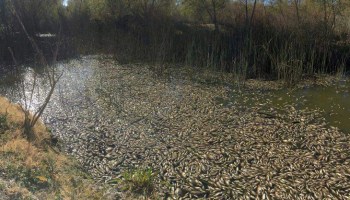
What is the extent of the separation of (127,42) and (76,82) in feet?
21.5

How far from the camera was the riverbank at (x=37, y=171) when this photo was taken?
3.94 metres

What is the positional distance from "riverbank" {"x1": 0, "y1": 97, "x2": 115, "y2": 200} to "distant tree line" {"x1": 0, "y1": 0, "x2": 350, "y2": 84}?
374cm

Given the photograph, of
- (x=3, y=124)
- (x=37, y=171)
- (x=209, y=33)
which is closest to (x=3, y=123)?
(x=3, y=124)

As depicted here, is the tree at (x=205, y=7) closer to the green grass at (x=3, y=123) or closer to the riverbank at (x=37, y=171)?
the green grass at (x=3, y=123)

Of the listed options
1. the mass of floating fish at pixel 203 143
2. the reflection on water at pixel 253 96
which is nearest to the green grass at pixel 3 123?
the mass of floating fish at pixel 203 143

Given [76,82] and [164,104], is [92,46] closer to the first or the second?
[76,82]

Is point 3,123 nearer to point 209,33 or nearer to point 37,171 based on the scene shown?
point 37,171

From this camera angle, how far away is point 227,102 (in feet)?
29.7

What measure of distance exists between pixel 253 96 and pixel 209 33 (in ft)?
22.4

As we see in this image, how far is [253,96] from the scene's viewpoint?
9.64m

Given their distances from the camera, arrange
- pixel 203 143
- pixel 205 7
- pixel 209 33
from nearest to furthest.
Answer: pixel 203 143
pixel 209 33
pixel 205 7

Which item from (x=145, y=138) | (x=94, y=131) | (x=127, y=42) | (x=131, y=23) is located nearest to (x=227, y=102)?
(x=145, y=138)

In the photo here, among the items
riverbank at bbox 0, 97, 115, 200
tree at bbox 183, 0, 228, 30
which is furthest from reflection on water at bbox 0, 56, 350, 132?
tree at bbox 183, 0, 228, 30

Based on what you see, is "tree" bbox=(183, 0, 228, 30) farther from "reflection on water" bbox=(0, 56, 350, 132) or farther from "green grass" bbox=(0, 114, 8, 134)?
"green grass" bbox=(0, 114, 8, 134)
